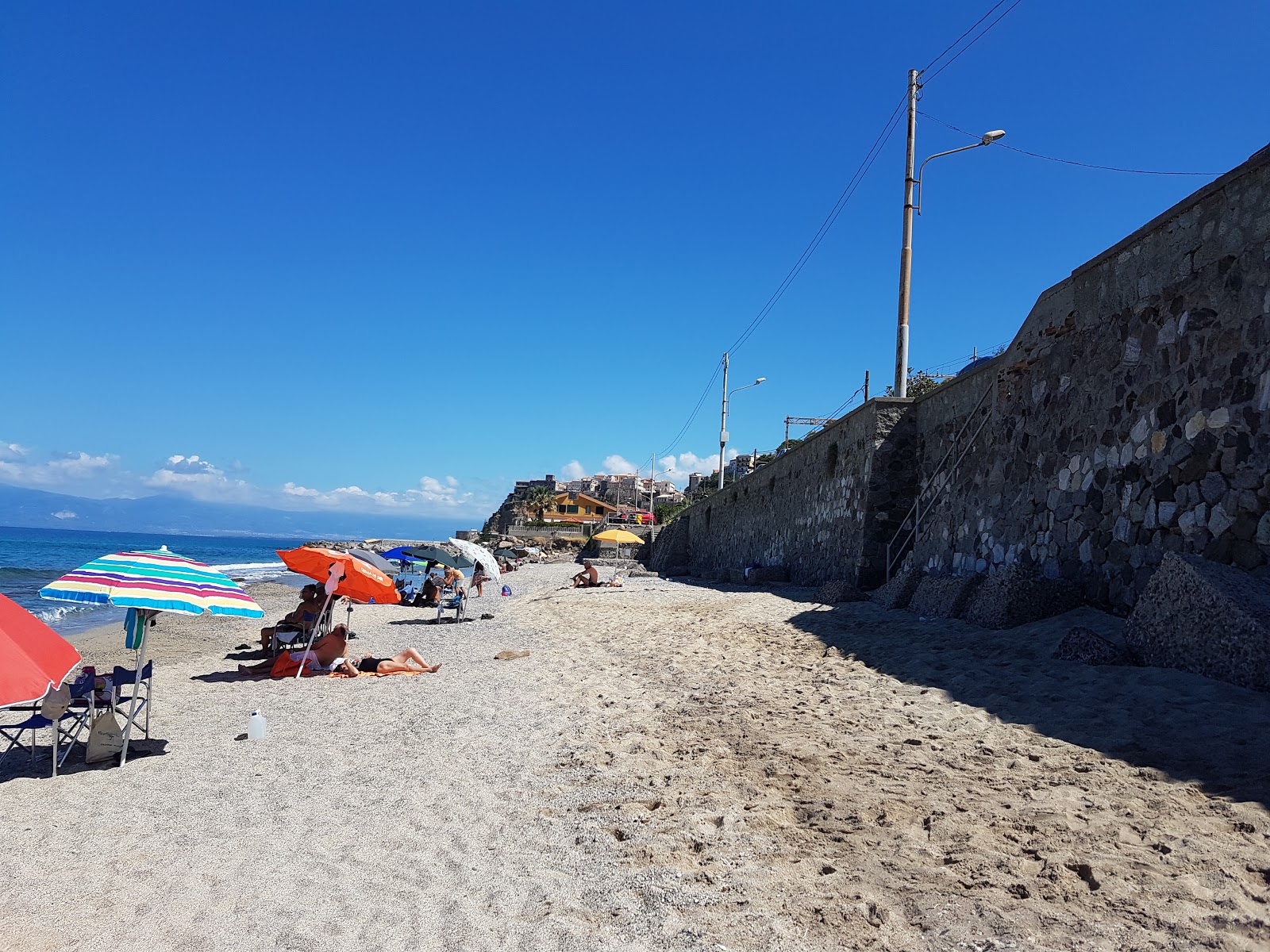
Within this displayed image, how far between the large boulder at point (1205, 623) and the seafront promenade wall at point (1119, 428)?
77 cm

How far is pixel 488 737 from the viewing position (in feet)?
19.6

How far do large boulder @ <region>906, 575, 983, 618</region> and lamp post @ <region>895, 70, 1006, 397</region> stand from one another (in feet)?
19.0

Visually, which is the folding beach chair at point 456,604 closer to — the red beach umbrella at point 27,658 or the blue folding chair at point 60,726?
the blue folding chair at point 60,726

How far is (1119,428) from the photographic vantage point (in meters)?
7.53

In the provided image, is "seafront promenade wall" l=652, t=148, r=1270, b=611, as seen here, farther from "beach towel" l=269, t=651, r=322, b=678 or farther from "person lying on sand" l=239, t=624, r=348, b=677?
"beach towel" l=269, t=651, r=322, b=678

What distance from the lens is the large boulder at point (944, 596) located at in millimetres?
8805

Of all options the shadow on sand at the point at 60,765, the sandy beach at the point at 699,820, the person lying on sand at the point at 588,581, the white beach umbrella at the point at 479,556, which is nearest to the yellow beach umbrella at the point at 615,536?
the person lying on sand at the point at 588,581

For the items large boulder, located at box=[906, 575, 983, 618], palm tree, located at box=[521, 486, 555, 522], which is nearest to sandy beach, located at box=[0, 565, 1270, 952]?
large boulder, located at box=[906, 575, 983, 618]

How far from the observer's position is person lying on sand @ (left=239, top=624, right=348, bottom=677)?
9070 mm

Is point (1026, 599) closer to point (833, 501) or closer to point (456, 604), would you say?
point (833, 501)

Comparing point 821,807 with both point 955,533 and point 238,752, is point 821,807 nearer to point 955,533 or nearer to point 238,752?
point 238,752

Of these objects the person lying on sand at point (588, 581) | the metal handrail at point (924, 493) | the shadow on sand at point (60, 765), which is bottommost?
the shadow on sand at point (60, 765)

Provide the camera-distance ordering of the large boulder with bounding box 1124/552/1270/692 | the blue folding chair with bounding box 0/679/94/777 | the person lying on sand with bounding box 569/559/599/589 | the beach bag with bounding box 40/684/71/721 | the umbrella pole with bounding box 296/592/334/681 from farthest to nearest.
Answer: the person lying on sand with bounding box 569/559/599/589
the umbrella pole with bounding box 296/592/334/681
the blue folding chair with bounding box 0/679/94/777
the beach bag with bounding box 40/684/71/721
the large boulder with bounding box 1124/552/1270/692

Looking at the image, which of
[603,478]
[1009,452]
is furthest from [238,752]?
[603,478]
